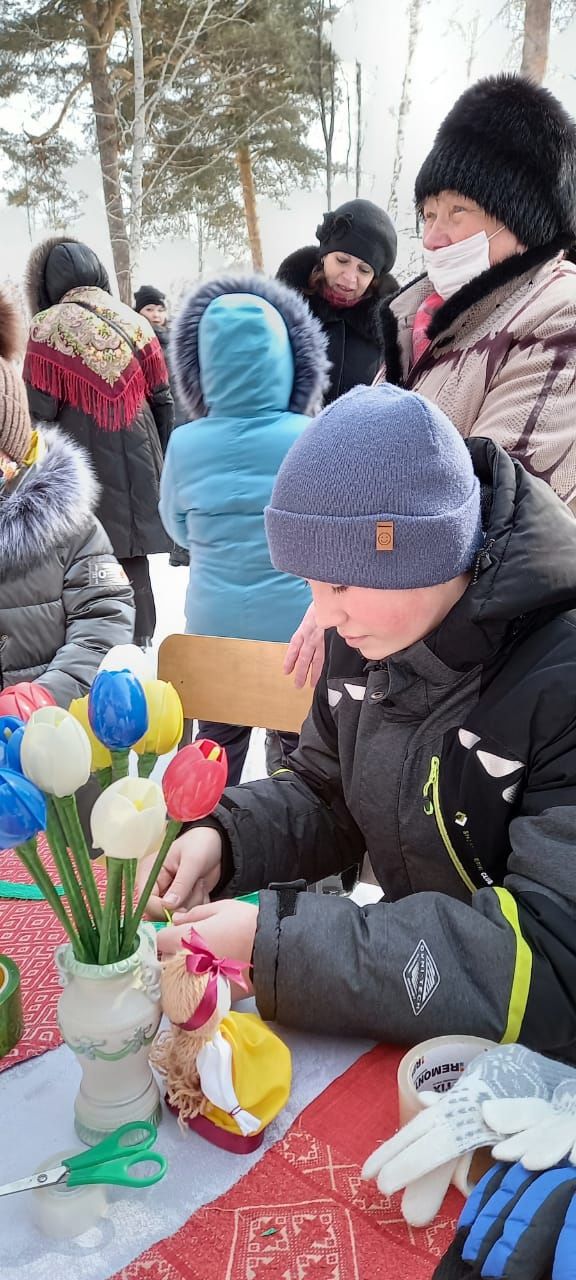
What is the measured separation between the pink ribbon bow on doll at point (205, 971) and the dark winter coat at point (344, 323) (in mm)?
2404

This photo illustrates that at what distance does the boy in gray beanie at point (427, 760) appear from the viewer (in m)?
0.64

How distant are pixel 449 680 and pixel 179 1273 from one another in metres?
0.53

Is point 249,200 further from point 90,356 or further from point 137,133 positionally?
point 90,356

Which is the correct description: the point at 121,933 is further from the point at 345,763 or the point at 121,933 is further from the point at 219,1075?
the point at 345,763

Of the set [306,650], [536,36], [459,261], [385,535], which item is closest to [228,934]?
[385,535]

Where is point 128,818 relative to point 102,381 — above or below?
above

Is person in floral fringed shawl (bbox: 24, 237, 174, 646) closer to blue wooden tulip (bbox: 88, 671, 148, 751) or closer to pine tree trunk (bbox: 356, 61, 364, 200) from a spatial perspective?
blue wooden tulip (bbox: 88, 671, 148, 751)

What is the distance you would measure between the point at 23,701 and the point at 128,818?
17 centimetres

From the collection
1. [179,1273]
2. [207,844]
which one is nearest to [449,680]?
[207,844]

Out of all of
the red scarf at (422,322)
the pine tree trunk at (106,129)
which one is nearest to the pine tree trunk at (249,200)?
the pine tree trunk at (106,129)

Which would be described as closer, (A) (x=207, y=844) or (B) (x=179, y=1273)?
(B) (x=179, y=1273)

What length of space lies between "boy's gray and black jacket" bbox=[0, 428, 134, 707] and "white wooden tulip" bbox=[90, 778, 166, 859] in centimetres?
105

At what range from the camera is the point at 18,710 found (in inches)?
23.1

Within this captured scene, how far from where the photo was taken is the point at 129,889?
528 mm
